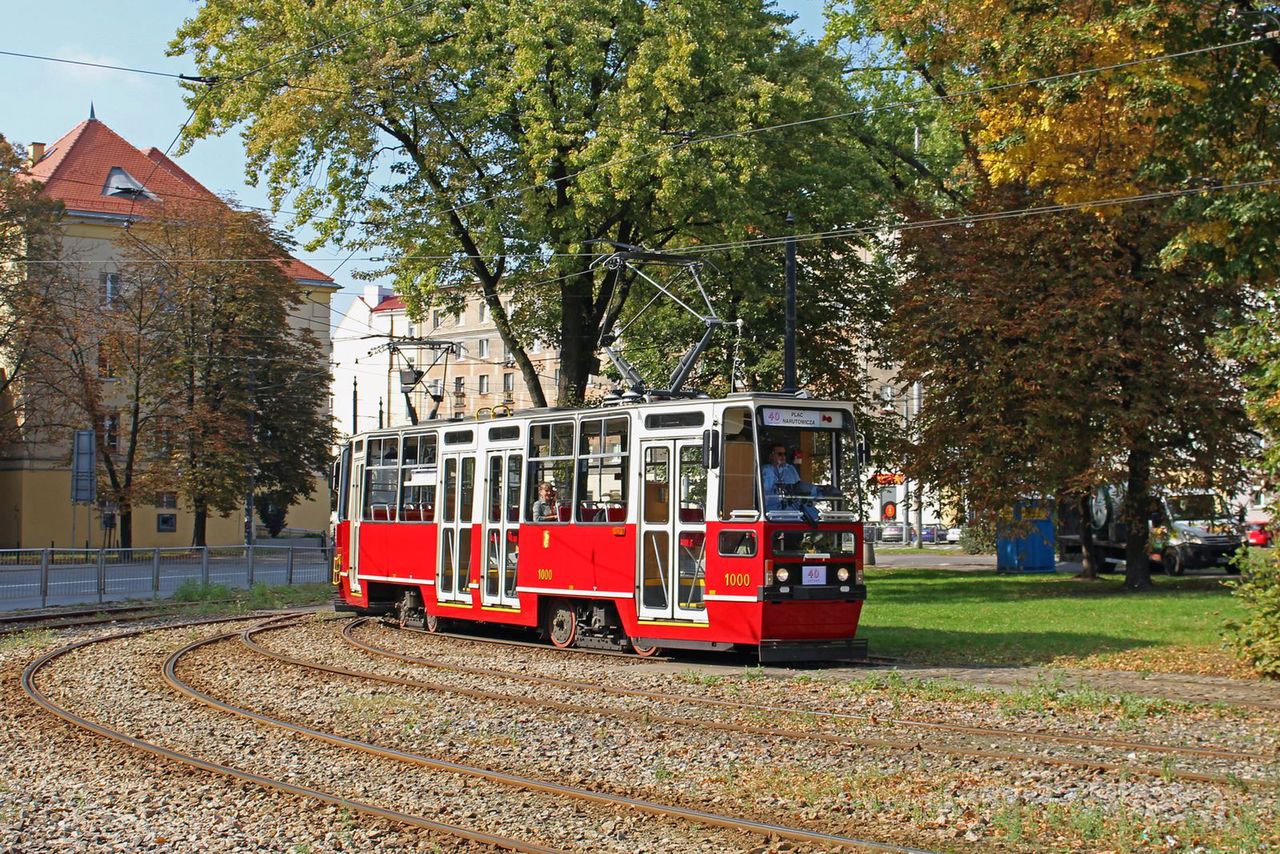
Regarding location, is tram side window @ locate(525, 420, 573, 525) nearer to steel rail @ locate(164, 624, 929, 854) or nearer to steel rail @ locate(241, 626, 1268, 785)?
steel rail @ locate(241, 626, 1268, 785)

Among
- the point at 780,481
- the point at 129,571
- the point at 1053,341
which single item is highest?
the point at 1053,341

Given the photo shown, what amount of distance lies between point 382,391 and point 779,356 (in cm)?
6629

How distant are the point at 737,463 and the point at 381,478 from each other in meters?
8.74

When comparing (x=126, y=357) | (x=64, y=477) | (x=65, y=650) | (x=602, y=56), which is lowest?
(x=65, y=650)

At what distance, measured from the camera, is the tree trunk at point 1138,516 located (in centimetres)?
2803

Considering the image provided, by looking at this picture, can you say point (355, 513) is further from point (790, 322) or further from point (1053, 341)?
point (1053, 341)

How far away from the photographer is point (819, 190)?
30.1 metres

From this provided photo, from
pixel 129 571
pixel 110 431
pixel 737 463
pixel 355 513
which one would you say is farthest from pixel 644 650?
pixel 110 431

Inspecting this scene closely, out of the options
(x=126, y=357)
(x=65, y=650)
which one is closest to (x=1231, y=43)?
(x=65, y=650)

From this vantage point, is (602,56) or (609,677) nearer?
(609,677)

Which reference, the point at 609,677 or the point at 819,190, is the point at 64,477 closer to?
the point at 819,190

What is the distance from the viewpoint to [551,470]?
18.4 m

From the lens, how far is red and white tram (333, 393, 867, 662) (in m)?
15.6

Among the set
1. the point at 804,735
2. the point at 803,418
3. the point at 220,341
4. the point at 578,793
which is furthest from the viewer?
the point at 220,341
